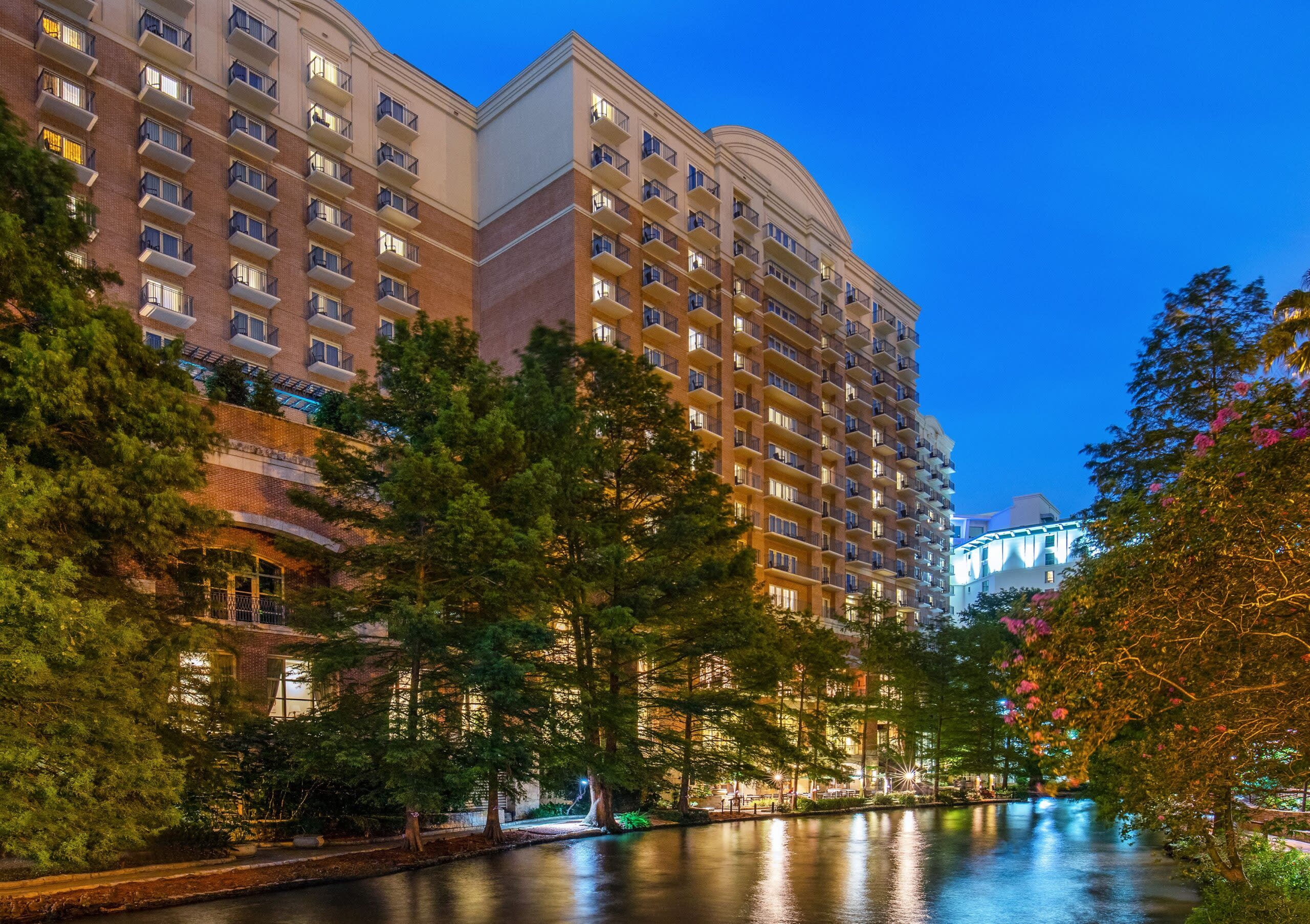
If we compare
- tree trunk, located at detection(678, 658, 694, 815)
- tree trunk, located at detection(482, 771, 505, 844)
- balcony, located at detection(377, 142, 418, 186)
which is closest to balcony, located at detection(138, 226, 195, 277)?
balcony, located at detection(377, 142, 418, 186)

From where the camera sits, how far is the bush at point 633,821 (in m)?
35.0

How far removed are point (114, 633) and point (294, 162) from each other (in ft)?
128

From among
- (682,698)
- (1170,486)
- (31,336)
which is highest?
(31,336)

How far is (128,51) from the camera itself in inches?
1730

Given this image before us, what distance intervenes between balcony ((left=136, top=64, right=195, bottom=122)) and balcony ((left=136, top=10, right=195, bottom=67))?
73 cm

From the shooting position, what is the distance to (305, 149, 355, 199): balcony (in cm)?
5005

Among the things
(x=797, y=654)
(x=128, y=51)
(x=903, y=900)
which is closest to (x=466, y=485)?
(x=903, y=900)

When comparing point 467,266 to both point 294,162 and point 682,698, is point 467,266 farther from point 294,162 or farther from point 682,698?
point 682,698

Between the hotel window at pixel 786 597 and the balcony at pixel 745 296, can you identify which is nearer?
the hotel window at pixel 786 597

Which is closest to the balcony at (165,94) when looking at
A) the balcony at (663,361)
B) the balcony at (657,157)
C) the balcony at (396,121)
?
the balcony at (396,121)

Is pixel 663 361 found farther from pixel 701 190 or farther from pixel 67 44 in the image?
pixel 67 44

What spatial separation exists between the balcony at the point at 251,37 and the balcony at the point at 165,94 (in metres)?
3.59

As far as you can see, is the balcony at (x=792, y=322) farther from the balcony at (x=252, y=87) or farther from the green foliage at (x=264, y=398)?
the green foliage at (x=264, y=398)

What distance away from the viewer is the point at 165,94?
1719 inches
